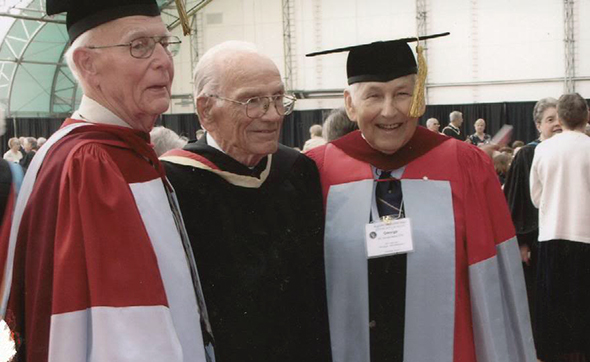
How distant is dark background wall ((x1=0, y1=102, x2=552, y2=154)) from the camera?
54.7ft

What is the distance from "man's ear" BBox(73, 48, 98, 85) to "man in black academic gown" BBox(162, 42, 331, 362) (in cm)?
55

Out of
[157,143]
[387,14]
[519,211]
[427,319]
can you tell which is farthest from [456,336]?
[387,14]

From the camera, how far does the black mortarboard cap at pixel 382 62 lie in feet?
8.43

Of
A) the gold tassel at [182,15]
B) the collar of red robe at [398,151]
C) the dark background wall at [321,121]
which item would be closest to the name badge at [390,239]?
the collar of red robe at [398,151]

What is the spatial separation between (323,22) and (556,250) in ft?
46.9

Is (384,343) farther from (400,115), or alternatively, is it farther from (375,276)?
(400,115)

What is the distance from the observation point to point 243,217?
2297 mm

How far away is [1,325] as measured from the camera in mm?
1302

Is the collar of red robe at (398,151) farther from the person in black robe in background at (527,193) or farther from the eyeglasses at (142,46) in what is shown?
the person in black robe in background at (527,193)

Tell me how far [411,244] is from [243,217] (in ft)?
2.14

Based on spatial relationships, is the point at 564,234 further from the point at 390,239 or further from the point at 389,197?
the point at 390,239

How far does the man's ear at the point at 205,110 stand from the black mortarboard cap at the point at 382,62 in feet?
2.12

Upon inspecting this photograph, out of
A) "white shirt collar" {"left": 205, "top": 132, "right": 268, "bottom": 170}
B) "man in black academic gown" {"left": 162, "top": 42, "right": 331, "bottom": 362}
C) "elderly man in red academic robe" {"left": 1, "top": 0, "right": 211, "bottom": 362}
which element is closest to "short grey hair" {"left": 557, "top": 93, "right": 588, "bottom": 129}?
"man in black academic gown" {"left": 162, "top": 42, "right": 331, "bottom": 362}

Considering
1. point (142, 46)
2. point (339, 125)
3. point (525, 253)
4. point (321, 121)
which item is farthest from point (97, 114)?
point (321, 121)
